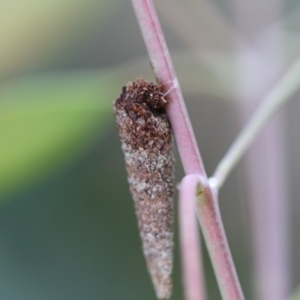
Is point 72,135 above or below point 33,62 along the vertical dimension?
below

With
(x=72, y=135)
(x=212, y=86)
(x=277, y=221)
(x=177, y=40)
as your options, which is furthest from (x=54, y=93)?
(x=177, y=40)

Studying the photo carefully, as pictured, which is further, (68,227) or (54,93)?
(68,227)

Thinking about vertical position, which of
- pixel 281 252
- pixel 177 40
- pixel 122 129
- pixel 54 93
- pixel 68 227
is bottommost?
pixel 281 252

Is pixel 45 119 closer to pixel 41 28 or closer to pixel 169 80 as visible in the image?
pixel 41 28

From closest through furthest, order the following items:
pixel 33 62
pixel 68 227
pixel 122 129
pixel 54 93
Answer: pixel 122 129, pixel 54 93, pixel 33 62, pixel 68 227

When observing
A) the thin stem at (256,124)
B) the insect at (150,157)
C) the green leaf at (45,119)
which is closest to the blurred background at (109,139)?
the green leaf at (45,119)

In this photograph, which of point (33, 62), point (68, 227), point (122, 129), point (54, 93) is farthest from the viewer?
point (68, 227)

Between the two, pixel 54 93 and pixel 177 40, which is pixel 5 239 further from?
pixel 177 40

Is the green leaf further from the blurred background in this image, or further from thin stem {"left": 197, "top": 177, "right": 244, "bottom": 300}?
thin stem {"left": 197, "top": 177, "right": 244, "bottom": 300}
